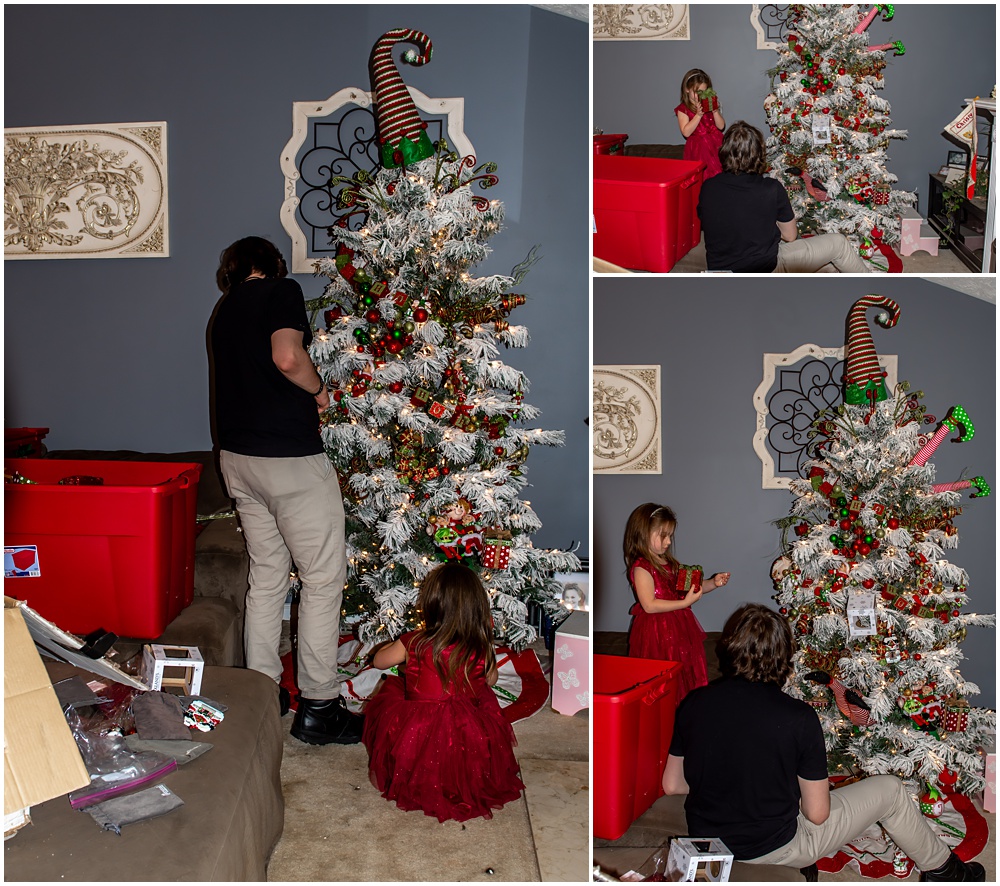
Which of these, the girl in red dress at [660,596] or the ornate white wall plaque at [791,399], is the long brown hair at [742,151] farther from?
the ornate white wall plaque at [791,399]

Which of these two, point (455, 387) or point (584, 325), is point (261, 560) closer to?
point (455, 387)

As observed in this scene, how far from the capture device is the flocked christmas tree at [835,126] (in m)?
3.99

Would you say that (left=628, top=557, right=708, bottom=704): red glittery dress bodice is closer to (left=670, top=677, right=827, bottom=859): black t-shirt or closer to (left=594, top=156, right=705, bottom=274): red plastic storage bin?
(left=670, top=677, right=827, bottom=859): black t-shirt

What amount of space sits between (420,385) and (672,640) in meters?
1.39

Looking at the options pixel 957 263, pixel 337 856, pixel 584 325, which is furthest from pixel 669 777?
pixel 584 325

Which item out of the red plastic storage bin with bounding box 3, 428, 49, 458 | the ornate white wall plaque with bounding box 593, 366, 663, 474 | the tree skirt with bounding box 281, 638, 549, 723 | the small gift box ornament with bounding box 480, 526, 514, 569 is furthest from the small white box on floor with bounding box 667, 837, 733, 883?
the red plastic storage bin with bounding box 3, 428, 49, 458

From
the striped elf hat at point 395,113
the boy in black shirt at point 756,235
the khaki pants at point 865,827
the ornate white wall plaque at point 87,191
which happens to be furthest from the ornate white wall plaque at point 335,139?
the khaki pants at point 865,827

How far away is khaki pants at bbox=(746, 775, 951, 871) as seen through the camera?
238cm

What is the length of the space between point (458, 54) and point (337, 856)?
3.49 meters

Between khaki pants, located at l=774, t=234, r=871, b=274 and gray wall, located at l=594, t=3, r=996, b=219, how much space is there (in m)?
1.12

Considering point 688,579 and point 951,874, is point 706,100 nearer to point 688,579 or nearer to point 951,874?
point 688,579

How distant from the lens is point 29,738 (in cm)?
170

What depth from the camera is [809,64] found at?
13.4 ft

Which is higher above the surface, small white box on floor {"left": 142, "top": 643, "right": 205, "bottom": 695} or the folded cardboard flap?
the folded cardboard flap
